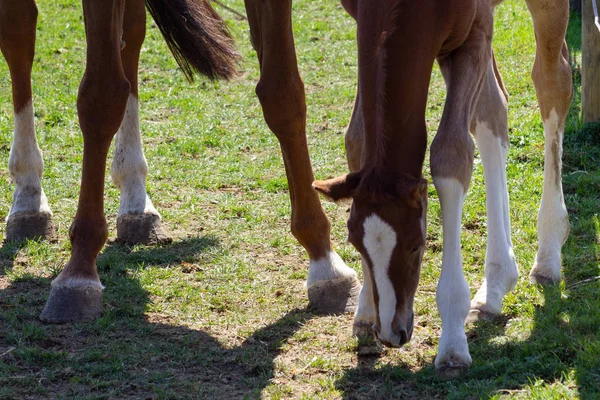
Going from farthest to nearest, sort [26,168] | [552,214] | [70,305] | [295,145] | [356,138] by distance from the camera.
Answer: [26,168]
[552,214]
[295,145]
[70,305]
[356,138]

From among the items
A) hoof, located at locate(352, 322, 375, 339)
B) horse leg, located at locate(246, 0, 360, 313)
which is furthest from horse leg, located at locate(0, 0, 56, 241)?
hoof, located at locate(352, 322, 375, 339)

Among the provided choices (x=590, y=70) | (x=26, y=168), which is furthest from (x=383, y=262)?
(x=590, y=70)

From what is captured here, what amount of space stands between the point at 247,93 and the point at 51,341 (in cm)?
476

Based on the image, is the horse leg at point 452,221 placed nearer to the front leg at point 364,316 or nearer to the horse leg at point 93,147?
the front leg at point 364,316

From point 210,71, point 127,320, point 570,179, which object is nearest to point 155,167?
point 210,71

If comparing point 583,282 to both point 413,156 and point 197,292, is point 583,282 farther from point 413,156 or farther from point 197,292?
point 197,292

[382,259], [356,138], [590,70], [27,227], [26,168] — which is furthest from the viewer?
[590,70]

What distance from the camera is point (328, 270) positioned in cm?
434

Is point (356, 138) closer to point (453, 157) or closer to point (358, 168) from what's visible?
point (358, 168)

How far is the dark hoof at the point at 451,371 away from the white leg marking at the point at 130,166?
243 centimetres

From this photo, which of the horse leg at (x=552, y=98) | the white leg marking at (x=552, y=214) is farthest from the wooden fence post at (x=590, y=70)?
the white leg marking at (x=552, y=214)

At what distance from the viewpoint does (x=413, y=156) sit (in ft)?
10.8

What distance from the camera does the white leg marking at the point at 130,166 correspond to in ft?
17.5

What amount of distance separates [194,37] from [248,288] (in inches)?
68.6
